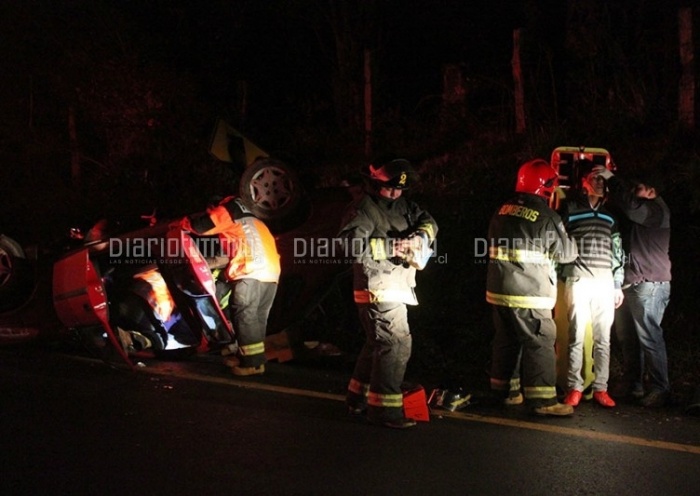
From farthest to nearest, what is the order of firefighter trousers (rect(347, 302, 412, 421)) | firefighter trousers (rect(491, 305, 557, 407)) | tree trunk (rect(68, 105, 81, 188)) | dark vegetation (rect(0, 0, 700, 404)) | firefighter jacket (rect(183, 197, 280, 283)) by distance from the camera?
1. tree trunk (rect(68, 105, 81, 188))
2. dark vegetation (rect(0, 0, 700, 404))
3. firefighter jacket (rect(183, 197, 280, 283))
4. firefighter trousers (rect(491, 305, 557, 407))
5. firefighter trousers (rect(347, 302, 412, 421))

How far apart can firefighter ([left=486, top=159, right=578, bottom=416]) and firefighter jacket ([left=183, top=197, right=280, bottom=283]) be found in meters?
1.99

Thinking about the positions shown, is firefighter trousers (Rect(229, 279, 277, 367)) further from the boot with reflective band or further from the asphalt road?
the boot with reflective band

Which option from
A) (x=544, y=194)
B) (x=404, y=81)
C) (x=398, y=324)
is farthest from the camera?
(x=404, y=81)

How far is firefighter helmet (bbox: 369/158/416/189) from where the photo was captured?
5406 millimetres

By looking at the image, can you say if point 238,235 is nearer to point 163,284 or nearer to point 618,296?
point 163,284

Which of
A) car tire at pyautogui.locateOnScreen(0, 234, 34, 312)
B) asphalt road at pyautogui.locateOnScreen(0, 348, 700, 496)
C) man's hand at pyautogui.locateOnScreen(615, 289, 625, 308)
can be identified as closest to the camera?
asphalt road at pyautogui.locateOnScreen(0, 348, 700, 496)

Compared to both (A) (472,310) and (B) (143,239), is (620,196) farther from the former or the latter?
(B) (143,239)

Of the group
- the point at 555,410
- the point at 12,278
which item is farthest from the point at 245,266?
the point at 555,410

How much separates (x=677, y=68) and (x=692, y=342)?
525cm

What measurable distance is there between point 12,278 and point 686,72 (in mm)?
7684

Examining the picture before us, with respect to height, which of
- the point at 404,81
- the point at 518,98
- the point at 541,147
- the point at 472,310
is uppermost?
the point at 404,81

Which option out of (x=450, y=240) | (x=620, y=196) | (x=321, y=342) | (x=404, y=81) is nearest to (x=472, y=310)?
(x=450, y=240)

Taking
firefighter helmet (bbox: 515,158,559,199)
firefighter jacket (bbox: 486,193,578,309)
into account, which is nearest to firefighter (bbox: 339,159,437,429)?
firefighter jacket (bbox: 486,193,578,309)

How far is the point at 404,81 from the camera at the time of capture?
57.1 feet
